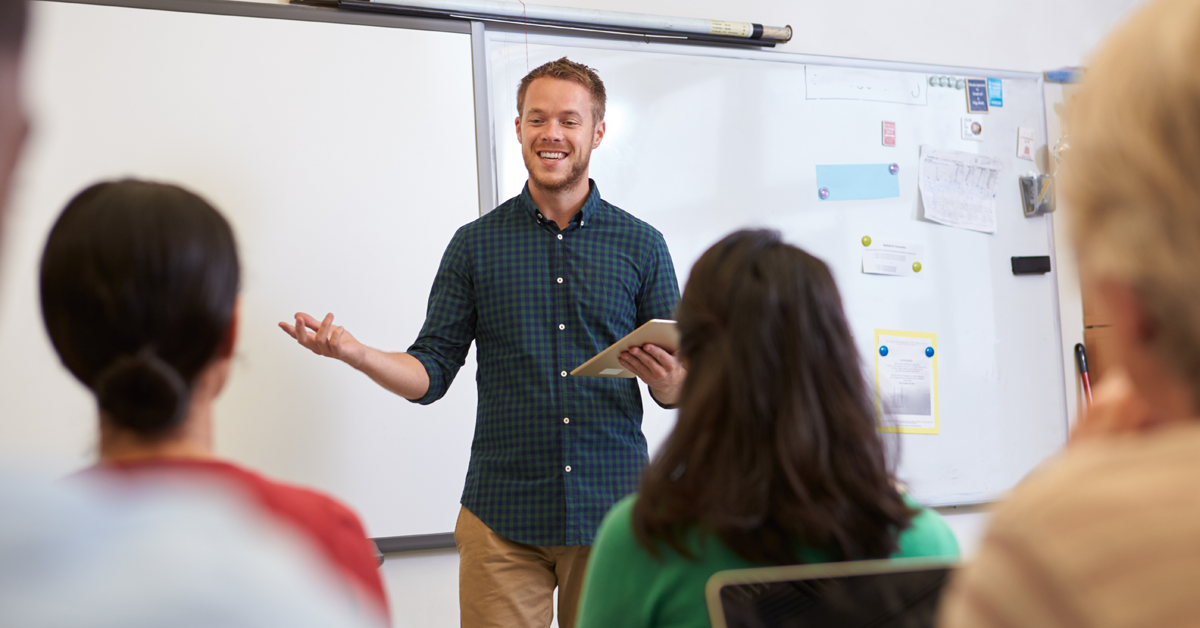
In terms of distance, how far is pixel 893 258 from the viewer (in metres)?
3.03

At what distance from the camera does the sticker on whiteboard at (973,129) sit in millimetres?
3162

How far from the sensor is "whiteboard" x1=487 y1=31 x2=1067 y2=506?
277 centimetres

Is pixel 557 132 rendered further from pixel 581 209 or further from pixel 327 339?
pixel 327 339

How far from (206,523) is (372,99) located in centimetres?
204

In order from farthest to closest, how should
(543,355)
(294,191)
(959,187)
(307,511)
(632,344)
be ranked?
(959,187), (294,191), (543,355), (632,344), (307,511)

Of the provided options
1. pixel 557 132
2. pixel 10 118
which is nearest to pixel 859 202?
pixel 557 132

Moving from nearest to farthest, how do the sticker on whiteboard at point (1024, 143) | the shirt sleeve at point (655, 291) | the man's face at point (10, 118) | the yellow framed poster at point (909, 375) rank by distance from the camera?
the man's face at point (10, 118)
the shirt sleeve at point (655, 291)
the yellow framed poster at point (909, 375)
the sticker on whiteboard at point (1024, 143)

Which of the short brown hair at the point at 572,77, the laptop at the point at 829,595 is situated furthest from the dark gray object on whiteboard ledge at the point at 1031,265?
the laptop at the point at 829,595

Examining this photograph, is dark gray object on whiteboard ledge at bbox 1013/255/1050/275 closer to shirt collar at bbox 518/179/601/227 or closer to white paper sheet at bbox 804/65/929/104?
white paper sheet at bbox 804/65/929/104

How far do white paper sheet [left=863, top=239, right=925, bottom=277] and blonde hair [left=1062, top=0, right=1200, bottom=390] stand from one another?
8.62 feet

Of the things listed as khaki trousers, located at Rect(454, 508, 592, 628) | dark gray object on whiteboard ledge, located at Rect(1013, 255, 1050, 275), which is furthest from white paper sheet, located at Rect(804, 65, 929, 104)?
khaki trousers, located at Rect(454, 508, 592, 628)

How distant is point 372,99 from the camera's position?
2.46 metres

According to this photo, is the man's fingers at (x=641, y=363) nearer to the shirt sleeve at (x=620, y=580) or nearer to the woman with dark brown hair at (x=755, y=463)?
the woman with dark brown hair at (x=755, y=463)

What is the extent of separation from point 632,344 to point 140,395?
1.09m
